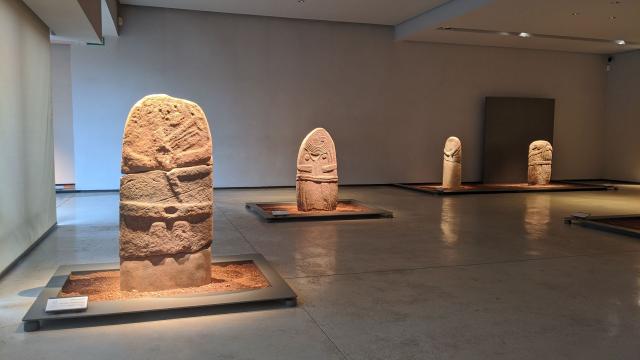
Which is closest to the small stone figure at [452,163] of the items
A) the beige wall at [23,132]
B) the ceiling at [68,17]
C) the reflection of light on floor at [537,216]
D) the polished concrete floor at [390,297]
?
the reflection of light on floor at [537,216]

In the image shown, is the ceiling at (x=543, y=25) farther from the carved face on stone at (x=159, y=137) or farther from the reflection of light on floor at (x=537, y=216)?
the carved face on stone at (x=159, y=137)

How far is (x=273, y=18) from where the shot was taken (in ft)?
44.1

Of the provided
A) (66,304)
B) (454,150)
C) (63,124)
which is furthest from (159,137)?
(63,124)

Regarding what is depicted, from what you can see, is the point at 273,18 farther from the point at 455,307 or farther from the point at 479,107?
the point at 455,307

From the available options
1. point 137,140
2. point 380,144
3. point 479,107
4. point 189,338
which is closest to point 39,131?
point 137,140

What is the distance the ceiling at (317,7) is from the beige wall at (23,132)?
5.62m

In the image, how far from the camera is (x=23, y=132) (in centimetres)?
591

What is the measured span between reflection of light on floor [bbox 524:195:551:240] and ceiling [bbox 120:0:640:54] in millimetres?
3938

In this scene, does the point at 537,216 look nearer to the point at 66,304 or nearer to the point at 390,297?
the point at 390,297

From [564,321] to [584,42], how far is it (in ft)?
41.9

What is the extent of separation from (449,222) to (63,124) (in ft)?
36.2

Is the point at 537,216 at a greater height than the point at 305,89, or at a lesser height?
lesser

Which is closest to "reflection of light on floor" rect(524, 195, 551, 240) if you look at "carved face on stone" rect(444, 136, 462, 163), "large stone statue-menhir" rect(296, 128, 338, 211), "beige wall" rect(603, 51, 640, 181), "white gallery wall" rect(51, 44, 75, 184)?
"carved face on stone" rect(444, 136, 462, 163)

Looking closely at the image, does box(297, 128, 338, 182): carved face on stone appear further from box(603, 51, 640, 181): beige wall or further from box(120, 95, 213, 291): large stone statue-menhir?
box(603, 51, 640, 181): beige wall
